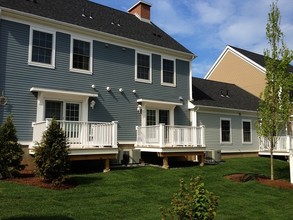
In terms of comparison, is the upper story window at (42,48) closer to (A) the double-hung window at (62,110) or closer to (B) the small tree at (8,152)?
(A) the double-hung window at (62,110)

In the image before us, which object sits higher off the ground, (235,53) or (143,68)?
(235,53)

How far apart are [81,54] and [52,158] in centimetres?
637

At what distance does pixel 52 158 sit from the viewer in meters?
9.77

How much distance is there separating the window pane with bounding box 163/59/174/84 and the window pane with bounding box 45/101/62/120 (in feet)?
21.2

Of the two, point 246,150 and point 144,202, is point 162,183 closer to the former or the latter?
point 144,202

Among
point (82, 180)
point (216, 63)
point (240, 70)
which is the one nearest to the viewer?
point (82, 180)

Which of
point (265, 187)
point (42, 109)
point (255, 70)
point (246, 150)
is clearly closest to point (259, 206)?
point (265, 187)

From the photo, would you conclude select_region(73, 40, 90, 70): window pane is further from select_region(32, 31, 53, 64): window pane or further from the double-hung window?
the double-hung window

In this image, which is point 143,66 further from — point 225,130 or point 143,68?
point 225,130

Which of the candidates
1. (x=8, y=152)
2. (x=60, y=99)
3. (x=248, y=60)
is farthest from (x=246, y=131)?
(x=8, y=152)

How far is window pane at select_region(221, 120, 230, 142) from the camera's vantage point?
20.3 meters

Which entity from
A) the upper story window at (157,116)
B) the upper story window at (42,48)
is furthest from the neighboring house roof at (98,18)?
the upper story window at (157,116)

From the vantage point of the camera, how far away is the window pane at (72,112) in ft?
45.3

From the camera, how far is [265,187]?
39.2 ft
